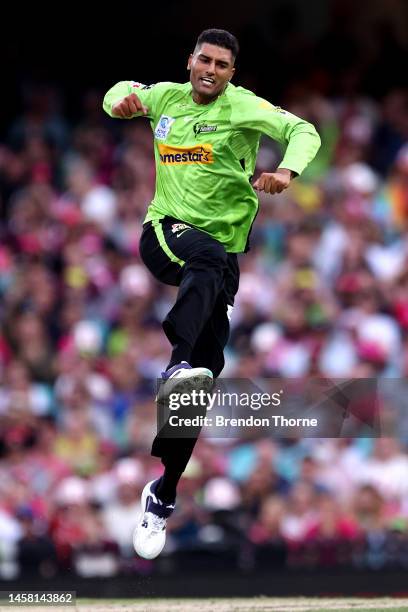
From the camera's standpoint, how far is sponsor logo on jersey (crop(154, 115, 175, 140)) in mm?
8680

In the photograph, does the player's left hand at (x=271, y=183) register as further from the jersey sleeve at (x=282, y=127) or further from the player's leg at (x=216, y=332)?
the player's leg at (x=216, y=332)

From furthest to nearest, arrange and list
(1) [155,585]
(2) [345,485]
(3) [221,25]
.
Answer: (3) [221,25], (2) [345,485], (1) [155,585]

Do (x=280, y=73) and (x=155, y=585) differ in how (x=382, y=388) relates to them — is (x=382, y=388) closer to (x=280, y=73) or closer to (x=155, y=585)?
(x=155, y=585)

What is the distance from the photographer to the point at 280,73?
15727 millimetres

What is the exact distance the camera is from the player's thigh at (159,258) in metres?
8.57

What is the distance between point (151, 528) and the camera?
9047mm

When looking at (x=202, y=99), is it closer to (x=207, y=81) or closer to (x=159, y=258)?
(x=207, y=81)

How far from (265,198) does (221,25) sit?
352 centimetres

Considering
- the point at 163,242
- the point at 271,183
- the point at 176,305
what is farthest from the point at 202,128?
the point at 176,305

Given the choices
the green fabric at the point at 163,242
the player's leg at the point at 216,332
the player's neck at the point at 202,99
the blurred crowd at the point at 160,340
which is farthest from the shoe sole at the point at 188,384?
the blurred crowd at the point at 160,340

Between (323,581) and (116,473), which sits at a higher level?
(116,473)

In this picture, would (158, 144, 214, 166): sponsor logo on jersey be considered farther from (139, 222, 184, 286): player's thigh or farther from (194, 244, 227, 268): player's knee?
(194, 244, 227, 268): player's knee

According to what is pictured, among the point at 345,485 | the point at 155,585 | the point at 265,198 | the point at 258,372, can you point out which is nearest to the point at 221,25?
the point at 265,198

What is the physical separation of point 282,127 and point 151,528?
271cm
